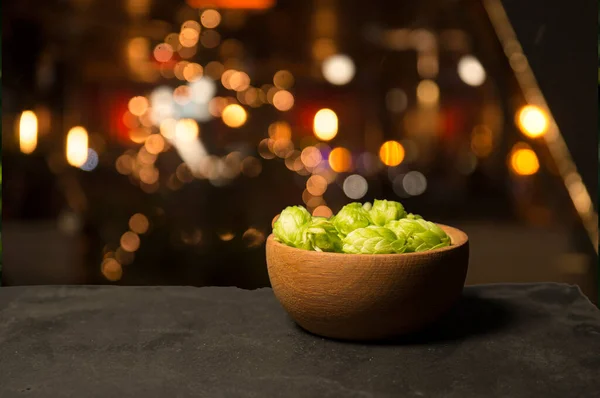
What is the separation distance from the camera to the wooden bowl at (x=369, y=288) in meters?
0.69

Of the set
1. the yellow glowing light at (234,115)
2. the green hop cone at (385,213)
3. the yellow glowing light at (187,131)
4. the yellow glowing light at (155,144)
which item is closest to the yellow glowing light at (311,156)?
the yellow glowing light at (234,115)

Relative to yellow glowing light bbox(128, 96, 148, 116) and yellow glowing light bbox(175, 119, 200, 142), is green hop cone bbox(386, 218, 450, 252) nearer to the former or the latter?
yellow glowing light bbox(175, 119, 200, 142)

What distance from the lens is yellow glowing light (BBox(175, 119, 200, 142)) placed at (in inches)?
81.0

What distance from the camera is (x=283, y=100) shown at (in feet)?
6.81

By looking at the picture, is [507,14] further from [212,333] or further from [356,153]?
[212,333]

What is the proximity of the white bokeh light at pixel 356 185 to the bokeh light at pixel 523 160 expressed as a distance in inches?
19.6

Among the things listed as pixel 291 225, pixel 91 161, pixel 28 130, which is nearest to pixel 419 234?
pixel 291 225

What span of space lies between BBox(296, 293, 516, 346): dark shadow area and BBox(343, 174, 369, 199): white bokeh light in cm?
110

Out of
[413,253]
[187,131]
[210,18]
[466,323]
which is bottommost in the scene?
[466,323]

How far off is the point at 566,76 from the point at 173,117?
1175 millimetres

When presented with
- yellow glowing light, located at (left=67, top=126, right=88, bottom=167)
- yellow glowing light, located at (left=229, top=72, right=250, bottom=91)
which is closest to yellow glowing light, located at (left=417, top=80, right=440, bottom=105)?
yellow glowing light, located at (left=229, top=72, right=250, bottom=91)

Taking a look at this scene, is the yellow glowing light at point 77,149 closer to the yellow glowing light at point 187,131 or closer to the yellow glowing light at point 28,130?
the yellow glowing light at point 28,130

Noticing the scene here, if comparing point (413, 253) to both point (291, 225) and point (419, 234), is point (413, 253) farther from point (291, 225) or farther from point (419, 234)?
point (291, 225)

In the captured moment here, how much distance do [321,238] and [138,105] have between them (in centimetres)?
153
